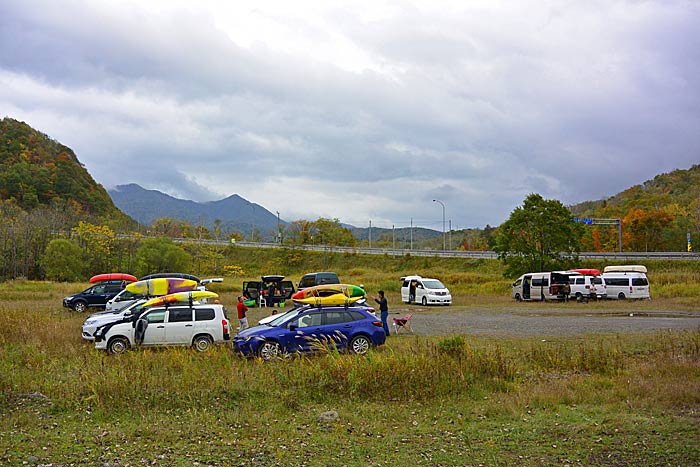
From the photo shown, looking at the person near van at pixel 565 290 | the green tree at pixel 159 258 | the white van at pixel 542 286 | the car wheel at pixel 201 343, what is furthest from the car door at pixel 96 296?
the green tree at pixel 159 258

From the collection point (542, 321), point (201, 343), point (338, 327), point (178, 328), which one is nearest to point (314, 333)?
point (338, 327)

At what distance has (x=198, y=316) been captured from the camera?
59.9 ft

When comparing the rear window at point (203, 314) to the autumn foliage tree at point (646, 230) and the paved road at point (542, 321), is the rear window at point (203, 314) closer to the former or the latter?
the paved road at point (542, 321)

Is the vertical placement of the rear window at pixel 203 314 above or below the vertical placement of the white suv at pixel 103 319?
above

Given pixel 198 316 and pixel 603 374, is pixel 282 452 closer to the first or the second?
pixel 603 374

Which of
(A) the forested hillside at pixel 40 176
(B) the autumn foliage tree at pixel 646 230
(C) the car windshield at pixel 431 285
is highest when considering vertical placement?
(A) the forested hillside at pixel 40 176

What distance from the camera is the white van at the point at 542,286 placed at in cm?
3569

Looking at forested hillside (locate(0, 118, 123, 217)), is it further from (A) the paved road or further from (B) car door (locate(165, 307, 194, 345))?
(B) car door (locate(165, 307, 194, 345))

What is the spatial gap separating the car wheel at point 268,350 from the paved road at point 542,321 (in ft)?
21.8

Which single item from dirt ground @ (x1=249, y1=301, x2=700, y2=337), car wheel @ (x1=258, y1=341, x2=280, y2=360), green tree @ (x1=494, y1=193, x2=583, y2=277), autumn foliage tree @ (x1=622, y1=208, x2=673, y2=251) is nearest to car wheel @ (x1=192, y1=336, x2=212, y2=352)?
car wheel @ (x1=258, y1=341, x2=280, y2=360)

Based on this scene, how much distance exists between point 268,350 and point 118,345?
494cm

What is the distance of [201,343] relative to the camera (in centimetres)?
1806

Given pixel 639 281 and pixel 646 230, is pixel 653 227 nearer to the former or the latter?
pixel 646 230

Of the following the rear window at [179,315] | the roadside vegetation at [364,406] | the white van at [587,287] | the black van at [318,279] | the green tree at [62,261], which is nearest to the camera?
the roadside vegetation at [364,406]
